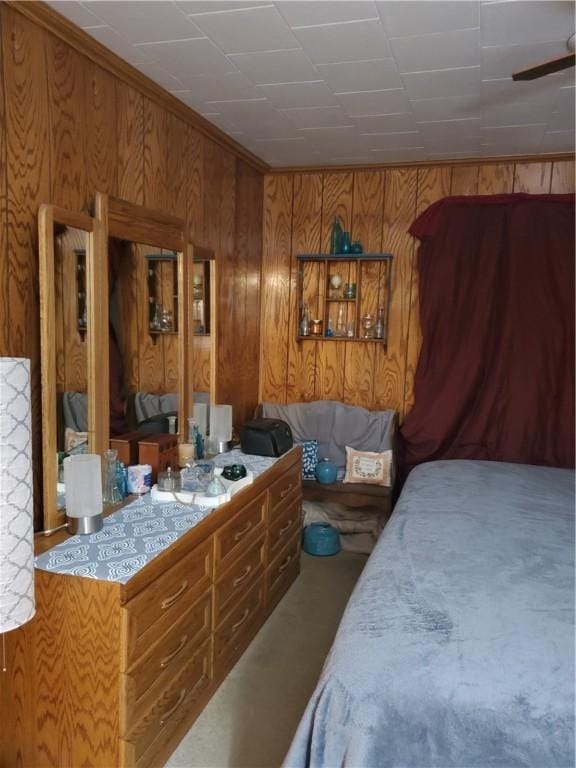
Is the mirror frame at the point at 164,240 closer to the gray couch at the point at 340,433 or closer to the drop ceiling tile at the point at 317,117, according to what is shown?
the drop ceiling tile at the point at 317,117

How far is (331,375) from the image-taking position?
4.10 metres

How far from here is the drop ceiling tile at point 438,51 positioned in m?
2.10

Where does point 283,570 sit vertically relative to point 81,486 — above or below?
below

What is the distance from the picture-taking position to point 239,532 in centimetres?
246

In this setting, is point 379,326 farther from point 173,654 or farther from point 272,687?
point 173,654

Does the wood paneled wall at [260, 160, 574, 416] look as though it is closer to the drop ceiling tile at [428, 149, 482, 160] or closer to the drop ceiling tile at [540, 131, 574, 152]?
→ the drop ceiling tile at [428, 149, 482, 160]

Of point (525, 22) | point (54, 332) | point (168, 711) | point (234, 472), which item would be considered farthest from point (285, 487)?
point (525, 22)

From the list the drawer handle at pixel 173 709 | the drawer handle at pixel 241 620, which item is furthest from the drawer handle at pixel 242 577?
the drawer handle at pixel 173 709

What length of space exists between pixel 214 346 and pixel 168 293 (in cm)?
64

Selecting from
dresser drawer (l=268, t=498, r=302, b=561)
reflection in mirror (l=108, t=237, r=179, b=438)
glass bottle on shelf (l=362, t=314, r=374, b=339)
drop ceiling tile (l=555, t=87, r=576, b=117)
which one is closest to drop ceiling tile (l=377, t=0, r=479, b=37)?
drop ceiling tile (l=555, t=87, r=576, b=117)

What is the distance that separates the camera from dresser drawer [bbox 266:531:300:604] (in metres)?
2.91

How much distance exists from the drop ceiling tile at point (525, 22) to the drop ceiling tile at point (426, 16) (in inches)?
1.9

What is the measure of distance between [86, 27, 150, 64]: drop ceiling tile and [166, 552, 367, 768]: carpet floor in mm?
2504

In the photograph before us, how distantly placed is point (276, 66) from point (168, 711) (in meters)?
2.42
